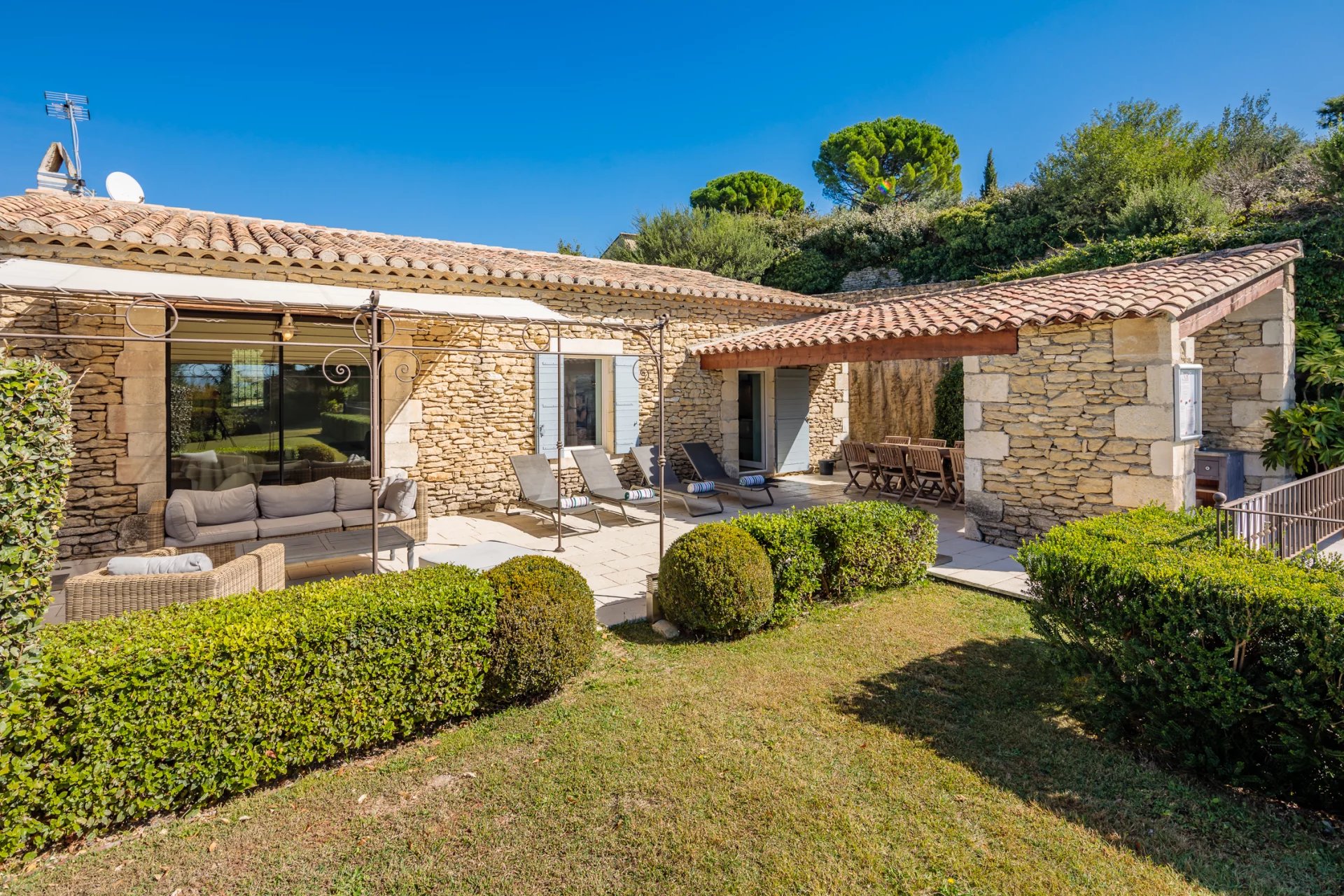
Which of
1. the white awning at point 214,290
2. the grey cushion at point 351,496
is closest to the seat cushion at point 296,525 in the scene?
the grey cushion at point 351,496

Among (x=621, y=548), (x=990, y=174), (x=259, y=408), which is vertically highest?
(x=990, y=174)

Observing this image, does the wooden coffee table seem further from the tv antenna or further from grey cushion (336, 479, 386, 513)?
the tv antenna

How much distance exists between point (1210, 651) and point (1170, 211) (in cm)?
1455

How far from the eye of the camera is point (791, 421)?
577 inches

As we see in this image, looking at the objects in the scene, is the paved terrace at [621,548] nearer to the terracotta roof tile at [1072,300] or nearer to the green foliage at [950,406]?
the terracotta roof tile at [1072,300]

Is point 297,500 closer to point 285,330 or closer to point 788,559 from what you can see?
point 285,330

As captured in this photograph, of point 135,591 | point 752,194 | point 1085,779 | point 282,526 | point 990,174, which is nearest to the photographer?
point 1085,779

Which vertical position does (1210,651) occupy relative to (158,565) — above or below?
below

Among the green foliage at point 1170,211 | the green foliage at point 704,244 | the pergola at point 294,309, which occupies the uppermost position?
the green foliage at point 704,244

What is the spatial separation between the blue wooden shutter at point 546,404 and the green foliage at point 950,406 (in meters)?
8.02

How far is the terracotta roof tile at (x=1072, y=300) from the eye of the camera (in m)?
7.50

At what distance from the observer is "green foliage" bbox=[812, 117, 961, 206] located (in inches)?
1192

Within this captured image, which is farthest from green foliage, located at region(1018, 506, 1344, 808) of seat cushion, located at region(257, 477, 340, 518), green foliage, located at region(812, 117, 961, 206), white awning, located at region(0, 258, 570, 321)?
green foliage, located at region(812, 117, 961, 206)

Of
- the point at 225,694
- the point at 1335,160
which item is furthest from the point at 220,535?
the point at 1335,160
